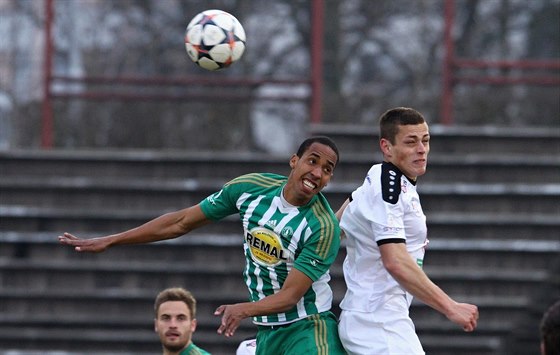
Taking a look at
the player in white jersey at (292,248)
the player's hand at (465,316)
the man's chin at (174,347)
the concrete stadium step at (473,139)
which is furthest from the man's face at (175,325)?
the concrete stadium step at (473,139)

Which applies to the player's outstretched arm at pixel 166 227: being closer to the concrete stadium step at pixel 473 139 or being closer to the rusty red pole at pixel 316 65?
the concrete stadium step at pixel 473 139

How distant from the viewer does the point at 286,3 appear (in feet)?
44.8

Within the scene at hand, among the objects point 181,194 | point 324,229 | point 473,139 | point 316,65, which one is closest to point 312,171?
point 324,229

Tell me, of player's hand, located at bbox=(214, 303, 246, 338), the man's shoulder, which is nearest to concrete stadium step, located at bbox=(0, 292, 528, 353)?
the man's shoulder

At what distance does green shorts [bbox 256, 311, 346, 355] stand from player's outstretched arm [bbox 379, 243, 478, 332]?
676mm

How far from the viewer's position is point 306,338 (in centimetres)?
684

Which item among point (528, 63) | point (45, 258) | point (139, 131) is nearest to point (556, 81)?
point (528, 63)

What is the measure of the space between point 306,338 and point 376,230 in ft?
2.55

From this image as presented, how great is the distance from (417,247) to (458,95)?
766 cm

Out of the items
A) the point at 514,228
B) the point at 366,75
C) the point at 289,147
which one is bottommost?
the point at 514,228

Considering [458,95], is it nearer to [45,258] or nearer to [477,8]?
[477,8]

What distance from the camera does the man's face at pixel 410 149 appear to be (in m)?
6.62

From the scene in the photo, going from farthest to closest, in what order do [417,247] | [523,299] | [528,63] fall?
1. [528,63]
2. [523,299]
3. [417,247]

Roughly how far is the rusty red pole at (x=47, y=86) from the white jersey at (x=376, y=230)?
7402 mm
